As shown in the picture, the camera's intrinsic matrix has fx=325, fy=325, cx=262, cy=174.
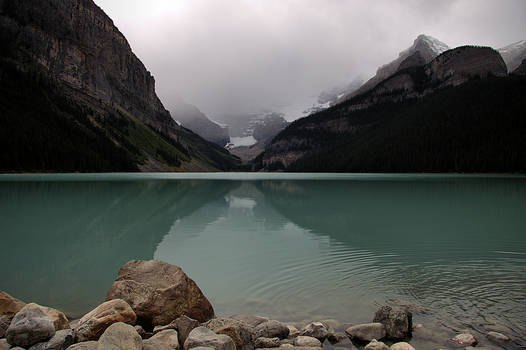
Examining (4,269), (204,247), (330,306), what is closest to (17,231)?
(4,269)

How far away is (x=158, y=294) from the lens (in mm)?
7918

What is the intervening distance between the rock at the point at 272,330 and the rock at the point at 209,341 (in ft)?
4.16

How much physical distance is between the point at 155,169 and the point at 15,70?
79.5 metres

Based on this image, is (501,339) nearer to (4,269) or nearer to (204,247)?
(204,247)

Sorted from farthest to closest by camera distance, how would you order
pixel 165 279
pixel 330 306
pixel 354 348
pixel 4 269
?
pixel 4 269
pixel 330 306
pixel 165 279
pixel 354 348

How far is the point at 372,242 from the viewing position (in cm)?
1716

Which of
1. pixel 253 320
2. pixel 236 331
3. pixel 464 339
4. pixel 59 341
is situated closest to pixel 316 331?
pixel 253 320

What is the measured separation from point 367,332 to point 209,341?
137 inches

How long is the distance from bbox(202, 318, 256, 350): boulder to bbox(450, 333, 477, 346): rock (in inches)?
167

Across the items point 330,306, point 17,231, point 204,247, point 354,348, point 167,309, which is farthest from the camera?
point 17,231

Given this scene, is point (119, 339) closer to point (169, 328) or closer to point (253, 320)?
point (169, 328)

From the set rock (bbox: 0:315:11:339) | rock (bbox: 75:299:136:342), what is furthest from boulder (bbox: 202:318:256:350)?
rock (bbox: 0:315:11:339)

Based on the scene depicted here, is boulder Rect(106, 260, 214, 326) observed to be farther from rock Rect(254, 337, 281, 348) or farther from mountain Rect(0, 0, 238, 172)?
mountain Rect(0, 0, 238, 172)

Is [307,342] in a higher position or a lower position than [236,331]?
lower
